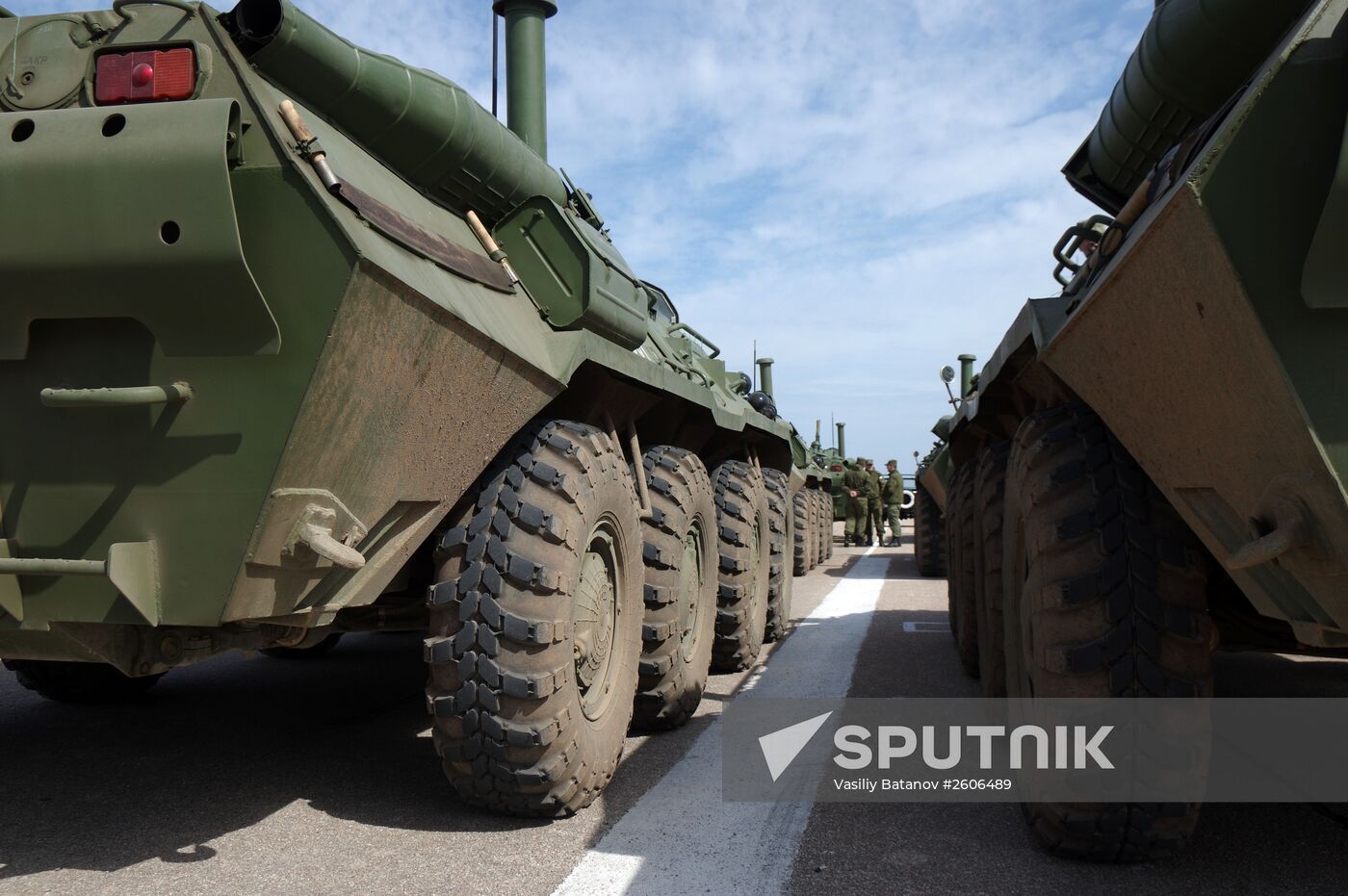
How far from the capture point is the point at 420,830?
346cm

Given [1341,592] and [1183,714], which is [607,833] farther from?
[1341,592]

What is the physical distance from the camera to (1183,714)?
2924mm

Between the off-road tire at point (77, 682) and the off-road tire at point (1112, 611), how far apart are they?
12.9 ft

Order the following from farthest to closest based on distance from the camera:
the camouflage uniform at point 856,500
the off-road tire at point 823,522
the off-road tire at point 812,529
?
the camouflage uniform at point 856,500 → the off-road tire at point 823,522 → the off-road tire at point 812,529

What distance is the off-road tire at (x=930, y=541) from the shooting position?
1362 cm

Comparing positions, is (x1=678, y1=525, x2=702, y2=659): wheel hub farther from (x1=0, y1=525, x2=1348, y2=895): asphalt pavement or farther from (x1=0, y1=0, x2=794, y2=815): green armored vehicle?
(x1=0, y1=0, x2=794, y2=815): green armored vehicle

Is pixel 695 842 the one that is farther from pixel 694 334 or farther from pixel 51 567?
pixel 694 334

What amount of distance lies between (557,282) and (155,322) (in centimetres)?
153

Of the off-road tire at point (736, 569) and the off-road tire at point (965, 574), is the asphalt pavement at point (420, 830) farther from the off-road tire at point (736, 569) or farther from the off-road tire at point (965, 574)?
the off-road tire at point (965, 574)

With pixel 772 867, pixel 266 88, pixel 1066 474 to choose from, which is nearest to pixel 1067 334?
pixel 1066 474

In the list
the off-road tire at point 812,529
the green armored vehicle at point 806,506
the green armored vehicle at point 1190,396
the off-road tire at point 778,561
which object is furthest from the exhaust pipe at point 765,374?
the green armored vehicle at point 1190,396

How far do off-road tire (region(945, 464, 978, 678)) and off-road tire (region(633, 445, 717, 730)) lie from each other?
4.84ft

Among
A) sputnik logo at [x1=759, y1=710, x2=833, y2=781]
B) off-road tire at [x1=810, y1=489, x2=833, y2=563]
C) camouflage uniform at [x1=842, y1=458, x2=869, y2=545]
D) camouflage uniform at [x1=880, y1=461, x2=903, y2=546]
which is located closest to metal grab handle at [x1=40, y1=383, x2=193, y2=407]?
sputnik logo at [x1=759, y1=710, x2=833, y2=781]

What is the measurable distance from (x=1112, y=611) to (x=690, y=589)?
2.78 meters
